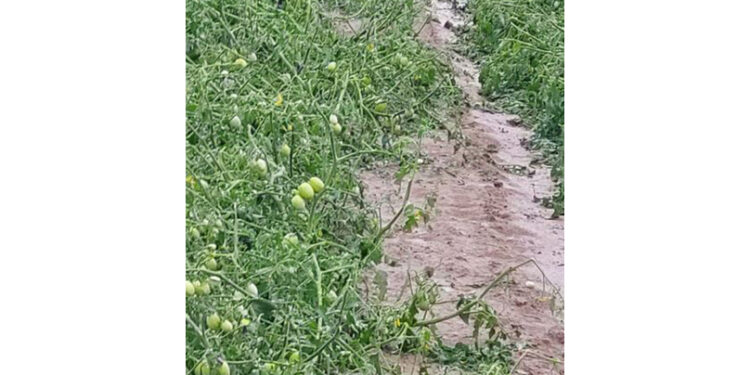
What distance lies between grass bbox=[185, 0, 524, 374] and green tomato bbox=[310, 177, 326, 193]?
0.04ft

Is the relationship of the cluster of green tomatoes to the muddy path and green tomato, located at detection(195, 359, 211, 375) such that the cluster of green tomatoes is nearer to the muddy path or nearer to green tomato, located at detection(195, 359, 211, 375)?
the muddy path

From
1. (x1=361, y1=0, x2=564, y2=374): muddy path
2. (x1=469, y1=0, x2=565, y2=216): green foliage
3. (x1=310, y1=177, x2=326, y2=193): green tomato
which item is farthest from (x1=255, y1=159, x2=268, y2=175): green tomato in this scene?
(x1=469, y1=0, x2=565, y2=216): green foliage

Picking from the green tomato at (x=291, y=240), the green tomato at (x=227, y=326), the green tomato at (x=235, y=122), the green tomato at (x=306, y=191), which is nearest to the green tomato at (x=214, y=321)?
the green tomato at (x=227, y=326)

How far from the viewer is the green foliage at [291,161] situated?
264 cm

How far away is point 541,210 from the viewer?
2705 mm

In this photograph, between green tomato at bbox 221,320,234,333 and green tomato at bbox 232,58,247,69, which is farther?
green tomato at bbox 232,58,247,69

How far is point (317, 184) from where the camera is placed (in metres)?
2.67

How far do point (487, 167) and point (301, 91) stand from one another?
1.64ft

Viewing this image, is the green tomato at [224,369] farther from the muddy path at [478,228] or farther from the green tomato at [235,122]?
the green tomato at [235,122]

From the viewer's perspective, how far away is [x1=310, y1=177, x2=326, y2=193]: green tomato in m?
2.67

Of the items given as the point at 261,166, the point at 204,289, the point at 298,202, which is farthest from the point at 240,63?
the point at 204,289

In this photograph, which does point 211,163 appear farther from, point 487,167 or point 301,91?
point 487,167

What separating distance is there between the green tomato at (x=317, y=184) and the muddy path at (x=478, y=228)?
4.1 inches

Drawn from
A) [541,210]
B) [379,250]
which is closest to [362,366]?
[379,250]
